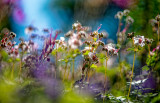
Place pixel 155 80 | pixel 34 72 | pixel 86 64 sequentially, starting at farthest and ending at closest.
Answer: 1. pixel 155 80
2. pixel 86 64
3. pixel 34 72

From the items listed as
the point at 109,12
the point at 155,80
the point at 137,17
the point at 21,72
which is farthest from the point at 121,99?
the point at 109,12

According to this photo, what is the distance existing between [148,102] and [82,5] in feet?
5.21

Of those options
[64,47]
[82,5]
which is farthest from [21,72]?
[82,5]

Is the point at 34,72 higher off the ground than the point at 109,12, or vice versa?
the point at 109,12

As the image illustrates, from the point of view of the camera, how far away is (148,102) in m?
1.15

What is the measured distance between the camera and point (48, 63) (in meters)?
1.28

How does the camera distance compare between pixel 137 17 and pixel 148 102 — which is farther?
pixel 137 17

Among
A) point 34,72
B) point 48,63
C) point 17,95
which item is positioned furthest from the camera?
point 48,63

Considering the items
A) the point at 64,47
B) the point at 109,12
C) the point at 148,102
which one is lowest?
the point at 148,102

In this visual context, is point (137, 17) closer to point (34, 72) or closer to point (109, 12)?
point (109, 12)

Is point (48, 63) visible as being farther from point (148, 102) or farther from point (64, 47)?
point (148, 102)

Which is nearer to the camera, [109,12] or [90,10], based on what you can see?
[90,10]

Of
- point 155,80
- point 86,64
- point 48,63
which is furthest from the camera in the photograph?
point 155,80

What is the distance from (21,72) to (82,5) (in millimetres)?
1332
